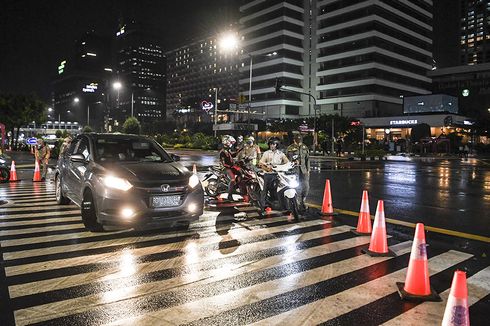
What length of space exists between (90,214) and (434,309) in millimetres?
5715

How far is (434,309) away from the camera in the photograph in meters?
4.43

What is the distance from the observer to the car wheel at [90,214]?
7469 mm

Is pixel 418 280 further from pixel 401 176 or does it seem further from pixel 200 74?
pixel 200 74

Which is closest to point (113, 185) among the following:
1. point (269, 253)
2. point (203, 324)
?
point (269, 253)

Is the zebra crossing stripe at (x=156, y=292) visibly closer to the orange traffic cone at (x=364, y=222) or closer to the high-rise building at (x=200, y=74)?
the orange traffic cone at (x=364, y=222)

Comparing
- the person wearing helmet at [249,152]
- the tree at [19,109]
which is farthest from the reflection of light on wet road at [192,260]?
the tree at [19,109]

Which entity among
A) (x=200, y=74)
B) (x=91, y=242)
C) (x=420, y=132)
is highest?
(x=200, y=74)

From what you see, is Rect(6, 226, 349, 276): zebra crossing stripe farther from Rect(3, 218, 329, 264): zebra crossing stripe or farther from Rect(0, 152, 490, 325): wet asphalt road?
Rect(3, 218, 329, 264): zebra crossing stripe

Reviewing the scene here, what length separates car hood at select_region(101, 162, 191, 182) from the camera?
7102mm

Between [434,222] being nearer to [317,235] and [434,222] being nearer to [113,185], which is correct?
[317,235]

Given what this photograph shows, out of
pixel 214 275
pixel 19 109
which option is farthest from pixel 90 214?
pixel 19 109

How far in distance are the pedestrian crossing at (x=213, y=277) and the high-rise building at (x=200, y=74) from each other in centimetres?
12754

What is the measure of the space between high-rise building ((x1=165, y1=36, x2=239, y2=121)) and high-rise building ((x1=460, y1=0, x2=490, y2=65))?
94838 millimetres

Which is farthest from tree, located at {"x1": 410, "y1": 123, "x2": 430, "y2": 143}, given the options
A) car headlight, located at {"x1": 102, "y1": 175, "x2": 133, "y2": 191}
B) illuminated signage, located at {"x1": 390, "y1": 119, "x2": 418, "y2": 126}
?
car headlight, located at {"x1": 102, "y1": 175, "x2": 133, "y2": 191}
